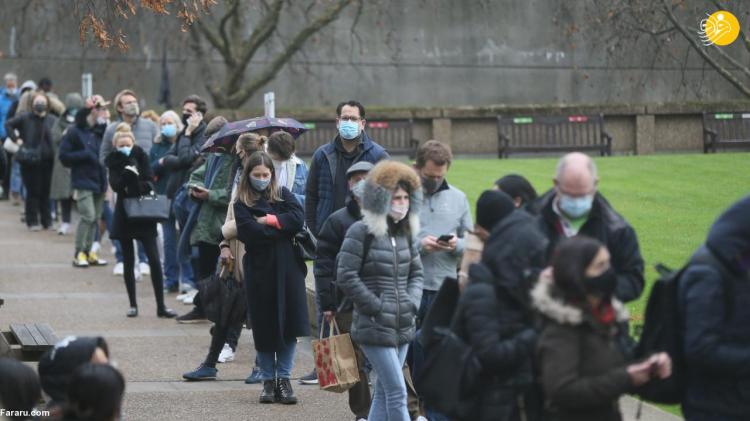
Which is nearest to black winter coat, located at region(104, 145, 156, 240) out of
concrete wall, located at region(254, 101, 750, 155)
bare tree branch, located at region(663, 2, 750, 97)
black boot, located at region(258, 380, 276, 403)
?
black boot, located at region(258, 380, 276, 403)

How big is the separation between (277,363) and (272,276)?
60cm

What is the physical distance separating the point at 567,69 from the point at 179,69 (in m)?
9.78

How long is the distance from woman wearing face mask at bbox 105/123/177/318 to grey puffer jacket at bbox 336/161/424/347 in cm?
547

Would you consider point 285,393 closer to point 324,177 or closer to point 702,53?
point 324,177

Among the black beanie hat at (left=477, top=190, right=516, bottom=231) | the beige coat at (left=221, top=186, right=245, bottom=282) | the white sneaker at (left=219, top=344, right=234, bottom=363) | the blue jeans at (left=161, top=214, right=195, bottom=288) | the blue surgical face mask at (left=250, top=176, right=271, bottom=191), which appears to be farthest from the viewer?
the blue jeans at (left=161, top=214, right=195, bottom=288)

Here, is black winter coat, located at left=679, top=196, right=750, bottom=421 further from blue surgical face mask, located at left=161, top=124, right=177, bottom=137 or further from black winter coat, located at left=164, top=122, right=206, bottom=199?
blue surgical face mask, located at left=161, top=124, right=177, bottom=137

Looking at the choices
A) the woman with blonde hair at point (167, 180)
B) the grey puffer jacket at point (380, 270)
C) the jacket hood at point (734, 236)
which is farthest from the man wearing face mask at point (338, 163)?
the jacket hood at point (734, 236)

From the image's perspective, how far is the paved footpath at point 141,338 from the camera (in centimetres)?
944

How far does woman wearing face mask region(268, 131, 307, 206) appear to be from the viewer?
34.9 ft

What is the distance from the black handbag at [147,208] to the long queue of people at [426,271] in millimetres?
116

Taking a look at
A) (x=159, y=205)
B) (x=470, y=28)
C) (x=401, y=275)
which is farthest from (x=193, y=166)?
(x=470, y=28)

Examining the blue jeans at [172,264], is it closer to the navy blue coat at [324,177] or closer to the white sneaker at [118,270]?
the white sneaker at [118,270]

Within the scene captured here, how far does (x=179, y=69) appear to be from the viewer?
32.2 meters

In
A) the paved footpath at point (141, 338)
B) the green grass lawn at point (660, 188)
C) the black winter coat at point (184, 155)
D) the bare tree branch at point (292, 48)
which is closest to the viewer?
the paved footpath at point (141, 338)
